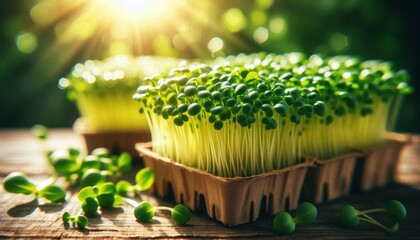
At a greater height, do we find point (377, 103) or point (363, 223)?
point (377, 103)

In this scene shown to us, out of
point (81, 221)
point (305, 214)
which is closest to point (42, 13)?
point (81, 221)

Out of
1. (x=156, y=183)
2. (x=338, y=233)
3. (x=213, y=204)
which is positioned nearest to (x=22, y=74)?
(x=156, y=183)

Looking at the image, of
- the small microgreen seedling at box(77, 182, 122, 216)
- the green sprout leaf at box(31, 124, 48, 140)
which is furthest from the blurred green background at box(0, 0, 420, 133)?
the small microgreen seedling at box(77, 182, 122, 216)

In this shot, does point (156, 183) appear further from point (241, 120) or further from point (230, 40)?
point (230, 40)

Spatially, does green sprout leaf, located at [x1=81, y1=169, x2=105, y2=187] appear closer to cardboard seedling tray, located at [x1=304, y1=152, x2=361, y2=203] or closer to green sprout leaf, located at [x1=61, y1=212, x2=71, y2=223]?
green sprout leaf, located at [x1=61, y1=212, x2=71, y2=223]

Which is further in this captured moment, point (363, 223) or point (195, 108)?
point (363, 223)

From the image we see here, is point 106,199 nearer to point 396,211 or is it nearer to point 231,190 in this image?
point 231,190
